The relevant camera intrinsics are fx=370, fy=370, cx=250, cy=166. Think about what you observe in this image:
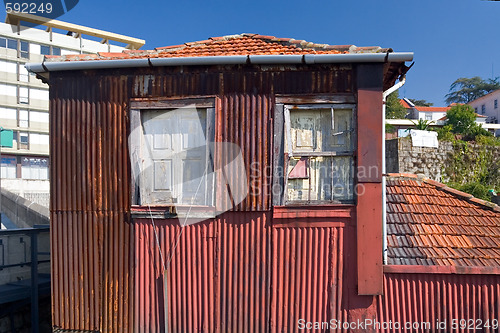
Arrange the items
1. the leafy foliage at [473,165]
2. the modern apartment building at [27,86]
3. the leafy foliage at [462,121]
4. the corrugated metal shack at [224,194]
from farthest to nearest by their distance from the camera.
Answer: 1. the modern apartment building at [27,86]
2. the leafy foliage at [462,121]
3. the leafy foliage at [473,165]
4. the corrugated metal shack at [224,194]

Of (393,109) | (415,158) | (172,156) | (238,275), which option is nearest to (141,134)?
(172,156)

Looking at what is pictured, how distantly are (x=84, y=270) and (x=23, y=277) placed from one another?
3257 millimetres

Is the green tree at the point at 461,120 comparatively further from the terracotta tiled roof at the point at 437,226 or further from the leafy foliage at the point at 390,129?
the terracotta tiled roof at the point at 437,226

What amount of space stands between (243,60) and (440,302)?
14.5 feet

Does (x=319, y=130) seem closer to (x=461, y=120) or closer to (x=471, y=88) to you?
(x=461, y=120)

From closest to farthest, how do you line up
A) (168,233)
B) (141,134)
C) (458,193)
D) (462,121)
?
1. (168,233)
2. (141,134)
3. (458,193)
4. (462,121)

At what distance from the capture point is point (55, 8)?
10914 mm

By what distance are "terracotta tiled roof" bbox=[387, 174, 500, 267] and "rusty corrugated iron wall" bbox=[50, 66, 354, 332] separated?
1.18 meters

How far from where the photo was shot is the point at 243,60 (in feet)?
17.2

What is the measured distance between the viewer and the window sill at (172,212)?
17.8 feet

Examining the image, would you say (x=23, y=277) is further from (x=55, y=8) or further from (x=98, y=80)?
(x=55, y=8)

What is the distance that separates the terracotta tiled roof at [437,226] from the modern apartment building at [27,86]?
3995cm

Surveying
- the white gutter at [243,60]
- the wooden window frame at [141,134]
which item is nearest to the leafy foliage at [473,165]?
the white gutter at [243,60]

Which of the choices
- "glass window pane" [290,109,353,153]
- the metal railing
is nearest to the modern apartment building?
the metal railing
